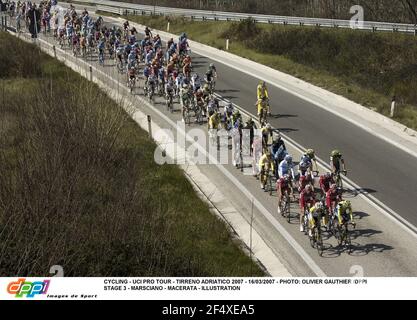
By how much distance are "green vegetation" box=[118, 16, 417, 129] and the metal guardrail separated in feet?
3.83

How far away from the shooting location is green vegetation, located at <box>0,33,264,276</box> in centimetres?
1070

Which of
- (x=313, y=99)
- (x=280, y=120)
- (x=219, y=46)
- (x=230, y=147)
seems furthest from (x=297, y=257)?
(x=219, y=46)

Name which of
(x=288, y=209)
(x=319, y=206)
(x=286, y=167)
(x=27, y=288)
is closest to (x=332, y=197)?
(x=319, y=206)

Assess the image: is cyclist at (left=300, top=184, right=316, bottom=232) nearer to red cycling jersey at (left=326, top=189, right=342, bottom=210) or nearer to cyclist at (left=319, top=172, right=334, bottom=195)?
red cycling jersey at (left=326, top=189, right=342, bottom=210)

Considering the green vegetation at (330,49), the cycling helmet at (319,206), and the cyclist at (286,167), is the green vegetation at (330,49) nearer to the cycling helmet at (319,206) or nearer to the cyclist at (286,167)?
the cyclist at (286,167)

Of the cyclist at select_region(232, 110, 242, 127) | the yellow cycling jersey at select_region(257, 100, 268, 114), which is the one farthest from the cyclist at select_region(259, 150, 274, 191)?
the yellow cycling jersey at select_region(257, 100, 268, 114)

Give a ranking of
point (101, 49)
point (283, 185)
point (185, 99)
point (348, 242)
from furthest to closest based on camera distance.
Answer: point (101, 49) → point (185, 99) → point (283, 185) → point (348, 242)

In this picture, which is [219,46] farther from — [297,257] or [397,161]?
[297,257]

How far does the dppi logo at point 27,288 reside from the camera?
28.3 feet

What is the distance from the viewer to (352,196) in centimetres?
1661

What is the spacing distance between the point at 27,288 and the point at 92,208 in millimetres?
4613

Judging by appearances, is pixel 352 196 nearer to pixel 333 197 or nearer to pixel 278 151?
pixel 278 151

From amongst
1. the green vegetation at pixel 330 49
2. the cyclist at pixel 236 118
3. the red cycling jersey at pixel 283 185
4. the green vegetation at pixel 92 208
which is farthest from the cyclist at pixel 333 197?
the green vegetation at pixel 330 49

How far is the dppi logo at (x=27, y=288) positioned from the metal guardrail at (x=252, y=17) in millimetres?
37395
